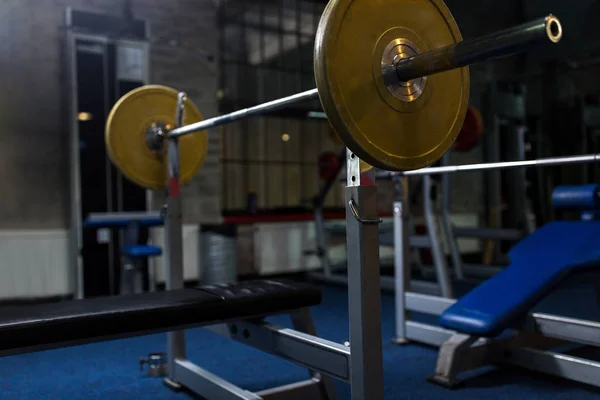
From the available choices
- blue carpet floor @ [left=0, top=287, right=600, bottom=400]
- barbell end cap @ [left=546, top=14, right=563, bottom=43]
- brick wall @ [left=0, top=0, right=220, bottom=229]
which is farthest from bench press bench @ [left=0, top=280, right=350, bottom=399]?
brick wall @ [left=0, top=0, right=220, bottom=229]

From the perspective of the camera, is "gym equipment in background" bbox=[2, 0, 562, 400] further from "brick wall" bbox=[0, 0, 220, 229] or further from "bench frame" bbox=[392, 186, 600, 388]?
"brick wall" bbox=[0, 0, 220, 229]

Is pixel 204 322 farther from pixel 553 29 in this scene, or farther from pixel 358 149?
pixel 553 29

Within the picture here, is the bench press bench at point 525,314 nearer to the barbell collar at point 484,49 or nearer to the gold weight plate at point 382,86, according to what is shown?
the gold weight plate at point 382,86

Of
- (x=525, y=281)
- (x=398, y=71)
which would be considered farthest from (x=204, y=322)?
(x=525, y=281)

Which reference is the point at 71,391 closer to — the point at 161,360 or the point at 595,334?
the point at 161,360

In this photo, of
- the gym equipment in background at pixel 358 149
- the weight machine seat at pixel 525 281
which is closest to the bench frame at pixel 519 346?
the weight machine seat at pixel 525 281

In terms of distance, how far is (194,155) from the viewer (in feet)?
8.30

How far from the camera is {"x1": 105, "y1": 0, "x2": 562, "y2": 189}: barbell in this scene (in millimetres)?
1091

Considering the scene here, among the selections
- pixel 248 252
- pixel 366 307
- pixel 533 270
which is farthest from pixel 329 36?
pixel 248 252

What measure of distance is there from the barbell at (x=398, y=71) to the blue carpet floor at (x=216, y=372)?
52.6 inches

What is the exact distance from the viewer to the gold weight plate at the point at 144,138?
234cm

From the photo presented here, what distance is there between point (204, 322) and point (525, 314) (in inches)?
58.3

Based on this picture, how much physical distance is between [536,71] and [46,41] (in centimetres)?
533


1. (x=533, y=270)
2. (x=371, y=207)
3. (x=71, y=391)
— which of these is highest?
(x=371, y=207)
